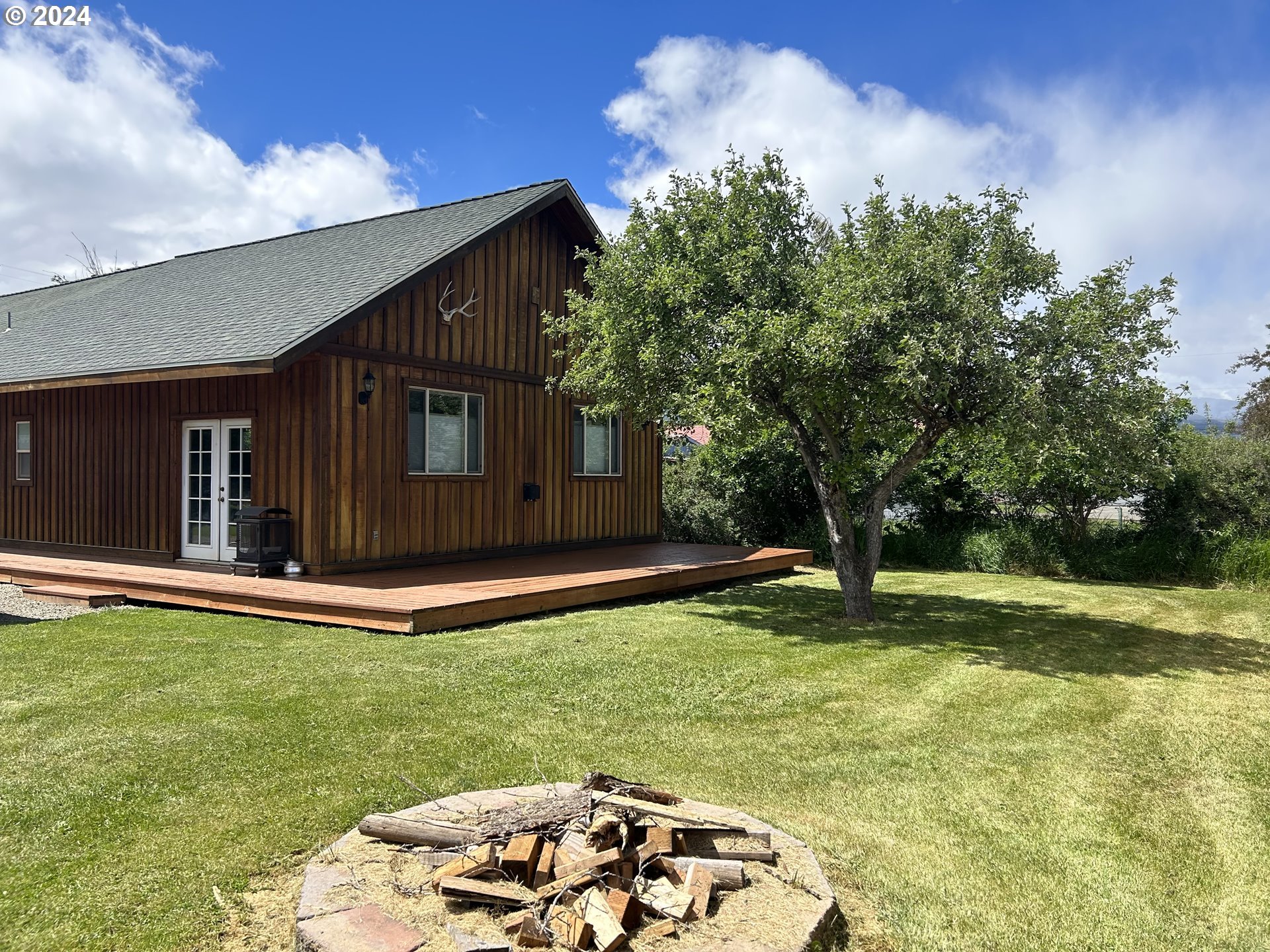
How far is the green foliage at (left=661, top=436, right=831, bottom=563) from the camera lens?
14375mm

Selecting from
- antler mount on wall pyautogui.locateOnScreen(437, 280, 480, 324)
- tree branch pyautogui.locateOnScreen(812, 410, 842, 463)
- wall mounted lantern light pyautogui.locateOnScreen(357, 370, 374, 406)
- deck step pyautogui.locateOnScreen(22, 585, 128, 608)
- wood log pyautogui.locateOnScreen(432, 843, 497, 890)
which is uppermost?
antler mount on wall pyautogui.locateOnScreen(437, 280, 480, 324)

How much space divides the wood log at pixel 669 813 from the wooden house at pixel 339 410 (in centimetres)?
626

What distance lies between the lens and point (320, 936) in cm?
214

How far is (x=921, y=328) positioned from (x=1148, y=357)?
1.96m

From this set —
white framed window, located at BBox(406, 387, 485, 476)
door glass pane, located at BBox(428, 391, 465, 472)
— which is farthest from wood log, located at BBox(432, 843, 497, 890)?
door glass pane, located at BBox(428, 391, 465, 472)

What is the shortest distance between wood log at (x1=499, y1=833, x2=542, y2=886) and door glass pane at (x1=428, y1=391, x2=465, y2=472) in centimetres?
787

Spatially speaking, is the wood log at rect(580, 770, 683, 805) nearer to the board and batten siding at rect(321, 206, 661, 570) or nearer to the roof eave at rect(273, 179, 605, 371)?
the roof eave at rect(273, 179, 605, 371)

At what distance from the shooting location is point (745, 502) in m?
15.0

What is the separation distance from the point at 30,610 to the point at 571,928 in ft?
24.9

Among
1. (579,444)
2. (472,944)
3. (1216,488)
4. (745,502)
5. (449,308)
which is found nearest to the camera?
(472,944)

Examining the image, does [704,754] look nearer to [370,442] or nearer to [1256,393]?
[370,442]

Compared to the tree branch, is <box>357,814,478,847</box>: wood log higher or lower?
lower

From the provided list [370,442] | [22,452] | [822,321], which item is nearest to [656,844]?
[822,321]

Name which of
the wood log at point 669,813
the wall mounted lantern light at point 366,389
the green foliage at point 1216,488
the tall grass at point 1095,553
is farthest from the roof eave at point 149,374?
the green foliage at point 1216,488
